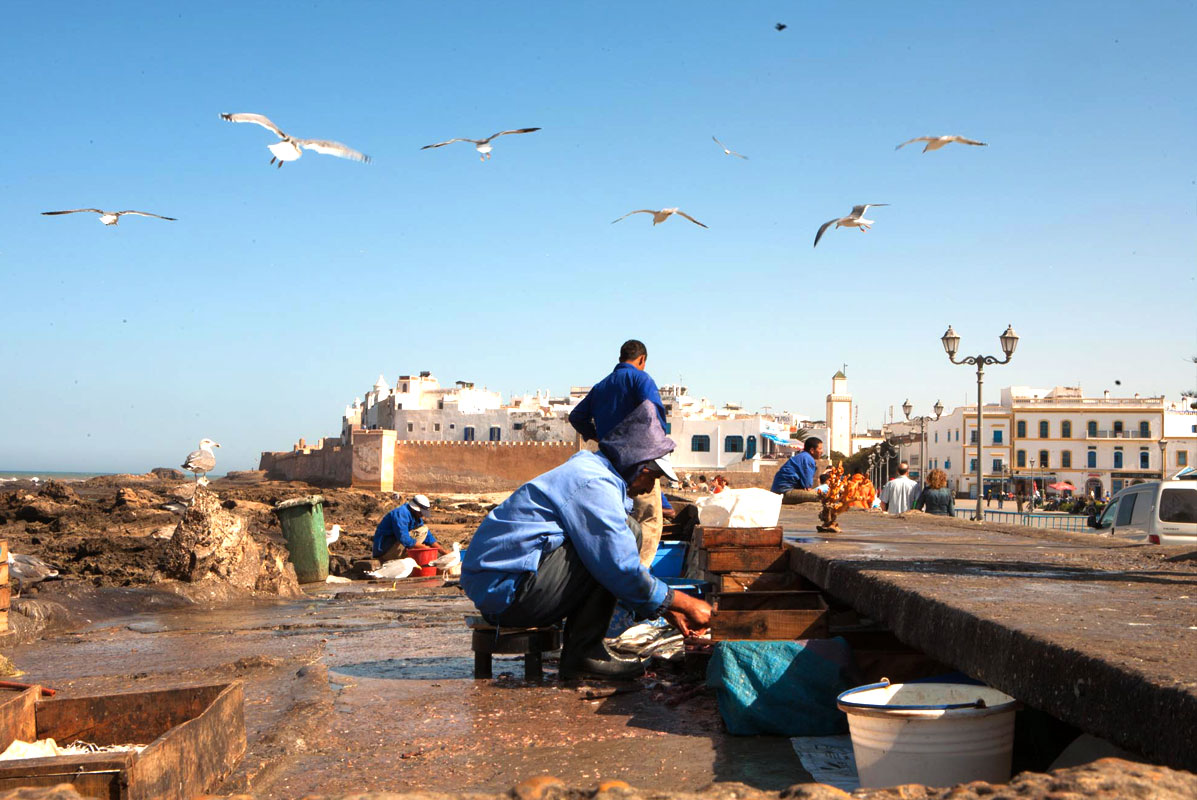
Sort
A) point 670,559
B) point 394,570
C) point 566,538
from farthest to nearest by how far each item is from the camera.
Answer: point 394,570 → point 670,559 → point 566,538

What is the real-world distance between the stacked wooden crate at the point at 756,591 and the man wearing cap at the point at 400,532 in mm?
5943

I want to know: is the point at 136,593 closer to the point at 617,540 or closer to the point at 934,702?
the point at 617,540

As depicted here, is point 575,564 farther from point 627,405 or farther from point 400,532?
point 400,532

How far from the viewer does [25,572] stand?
8.34m

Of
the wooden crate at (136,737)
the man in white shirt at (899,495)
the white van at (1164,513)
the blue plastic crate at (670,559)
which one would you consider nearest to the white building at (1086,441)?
the man in white shirt at (899,495)

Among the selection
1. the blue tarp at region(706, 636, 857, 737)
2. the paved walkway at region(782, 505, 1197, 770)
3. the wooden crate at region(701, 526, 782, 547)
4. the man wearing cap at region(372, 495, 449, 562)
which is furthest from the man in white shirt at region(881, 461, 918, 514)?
the blue tarp at region(706, 636, 857, 737)

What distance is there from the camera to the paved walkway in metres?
2.37

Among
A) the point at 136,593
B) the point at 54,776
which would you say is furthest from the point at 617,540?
the point at 136,593

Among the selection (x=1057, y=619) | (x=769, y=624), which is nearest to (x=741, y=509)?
(x=769, y=624)

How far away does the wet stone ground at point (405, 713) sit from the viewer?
134 inches

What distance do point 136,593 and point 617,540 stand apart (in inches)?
235

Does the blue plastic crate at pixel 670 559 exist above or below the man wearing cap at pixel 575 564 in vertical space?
below

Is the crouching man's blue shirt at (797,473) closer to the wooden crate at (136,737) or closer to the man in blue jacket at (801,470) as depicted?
the man in blue jacket at (801,470)

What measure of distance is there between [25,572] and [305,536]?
403 centimetres
